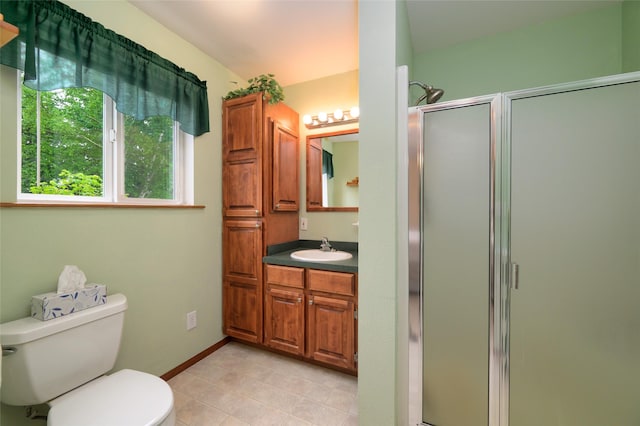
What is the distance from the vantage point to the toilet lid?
0.97 meters

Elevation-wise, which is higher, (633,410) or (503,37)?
(503,37)

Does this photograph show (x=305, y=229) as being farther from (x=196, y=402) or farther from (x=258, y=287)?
(x=196, y=402)

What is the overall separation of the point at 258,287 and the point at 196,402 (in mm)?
828

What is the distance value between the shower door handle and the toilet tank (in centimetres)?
207

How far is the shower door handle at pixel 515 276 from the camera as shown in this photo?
133 cm

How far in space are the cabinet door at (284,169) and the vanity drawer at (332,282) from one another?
691 millimetres

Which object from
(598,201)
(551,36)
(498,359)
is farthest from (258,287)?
(551,36)

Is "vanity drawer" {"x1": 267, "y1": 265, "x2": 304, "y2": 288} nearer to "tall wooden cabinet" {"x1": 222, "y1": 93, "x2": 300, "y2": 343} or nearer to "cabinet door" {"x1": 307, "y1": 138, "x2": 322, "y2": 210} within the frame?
"tall wooden cabinet" {"x1": 222, "y1": 93, "x2": 300, "y2": 343}

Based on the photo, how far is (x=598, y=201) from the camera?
1211mm

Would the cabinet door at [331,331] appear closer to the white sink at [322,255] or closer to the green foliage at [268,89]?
the white sink at [322,255]

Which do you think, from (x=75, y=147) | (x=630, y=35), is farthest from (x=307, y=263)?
(x=630, y=35)

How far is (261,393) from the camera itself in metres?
1.75

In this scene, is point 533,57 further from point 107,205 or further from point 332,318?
point 107,205

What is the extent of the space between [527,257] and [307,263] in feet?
4.39
